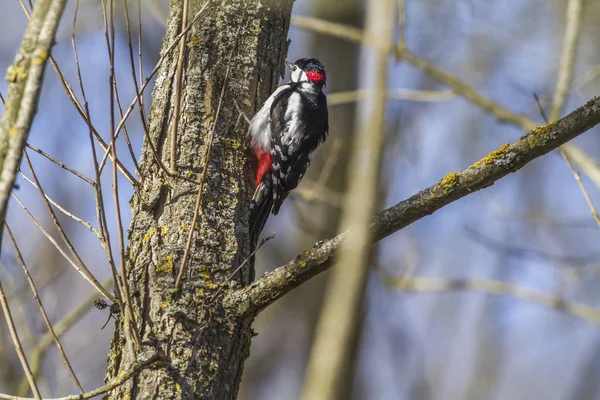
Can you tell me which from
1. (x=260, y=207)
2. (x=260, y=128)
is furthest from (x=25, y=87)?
(x=260, y=207)

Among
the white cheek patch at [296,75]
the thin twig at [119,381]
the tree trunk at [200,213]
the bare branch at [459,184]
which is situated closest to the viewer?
the thin twig at [119,381]

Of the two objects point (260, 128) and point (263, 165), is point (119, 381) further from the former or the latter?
point (263, 165)

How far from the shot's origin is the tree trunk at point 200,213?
217 cm

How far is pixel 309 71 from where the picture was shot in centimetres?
470

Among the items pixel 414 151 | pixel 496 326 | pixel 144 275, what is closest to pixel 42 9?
pixel 144 275

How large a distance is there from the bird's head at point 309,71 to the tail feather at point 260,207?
5.13 ft

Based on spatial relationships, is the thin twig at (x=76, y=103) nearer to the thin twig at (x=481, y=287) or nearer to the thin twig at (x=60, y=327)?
the thin twig at (x=60, y=327)

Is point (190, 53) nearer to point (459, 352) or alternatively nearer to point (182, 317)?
point (182, 317)

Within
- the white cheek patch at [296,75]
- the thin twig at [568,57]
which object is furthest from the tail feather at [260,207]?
the thin twig at [568,57]

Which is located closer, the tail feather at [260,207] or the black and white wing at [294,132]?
the tail feather at [260,207]

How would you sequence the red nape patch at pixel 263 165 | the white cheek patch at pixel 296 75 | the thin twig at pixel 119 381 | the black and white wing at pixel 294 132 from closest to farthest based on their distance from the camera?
the thin twig at pixel 119 381, the red nape patch at pixel 263 165, the black and white wing at pixel 294 132, the white cheek patch at pixel 296 75

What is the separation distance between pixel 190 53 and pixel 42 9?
1.33 metres

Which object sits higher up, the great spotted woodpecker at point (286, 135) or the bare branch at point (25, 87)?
the great spotted woodpecker at point (286, 135)

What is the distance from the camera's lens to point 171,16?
2764 mm
